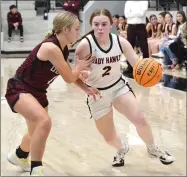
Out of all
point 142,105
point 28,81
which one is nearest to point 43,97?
point 28,81

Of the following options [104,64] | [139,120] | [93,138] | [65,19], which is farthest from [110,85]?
[93,138]

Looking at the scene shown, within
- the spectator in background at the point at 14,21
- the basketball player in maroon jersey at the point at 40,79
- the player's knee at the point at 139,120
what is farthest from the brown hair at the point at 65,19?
the spectator in background at the point at 14,21

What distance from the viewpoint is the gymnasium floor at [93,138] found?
13.5 feet

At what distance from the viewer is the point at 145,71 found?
306 centimetres

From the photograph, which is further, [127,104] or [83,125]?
[83,125]

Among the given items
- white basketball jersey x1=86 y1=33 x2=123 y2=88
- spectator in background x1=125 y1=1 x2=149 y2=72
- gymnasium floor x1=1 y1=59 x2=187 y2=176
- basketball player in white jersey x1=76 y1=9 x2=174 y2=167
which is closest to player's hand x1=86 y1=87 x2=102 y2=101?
basketball player in white jersey x1=76 y1=9 x2=174 y2=167

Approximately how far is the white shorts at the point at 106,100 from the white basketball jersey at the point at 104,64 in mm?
48

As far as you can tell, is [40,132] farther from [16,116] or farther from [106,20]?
[16,116]

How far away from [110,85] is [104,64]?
8.6 inches

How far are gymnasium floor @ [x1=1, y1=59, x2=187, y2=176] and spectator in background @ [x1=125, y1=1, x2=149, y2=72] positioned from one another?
0.87 m

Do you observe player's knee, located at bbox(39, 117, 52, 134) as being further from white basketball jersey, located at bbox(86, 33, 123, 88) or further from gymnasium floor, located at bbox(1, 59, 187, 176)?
gymnasium floor, located at bbox(1, 59, 187, 176)

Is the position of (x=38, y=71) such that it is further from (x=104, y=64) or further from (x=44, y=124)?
(x=104, y=64)

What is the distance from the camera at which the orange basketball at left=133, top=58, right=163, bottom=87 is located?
3062 mm

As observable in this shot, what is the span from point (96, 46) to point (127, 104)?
479mm
